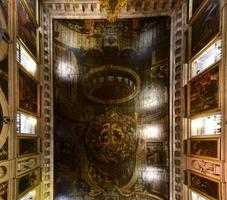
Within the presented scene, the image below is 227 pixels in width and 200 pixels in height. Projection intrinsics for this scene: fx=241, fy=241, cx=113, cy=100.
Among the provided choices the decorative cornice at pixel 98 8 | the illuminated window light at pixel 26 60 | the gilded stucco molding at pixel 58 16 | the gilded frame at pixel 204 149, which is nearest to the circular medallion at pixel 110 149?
the gilded stucco molding at pixel 58 16

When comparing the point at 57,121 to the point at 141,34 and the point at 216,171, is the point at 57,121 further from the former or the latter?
the point at 216,171

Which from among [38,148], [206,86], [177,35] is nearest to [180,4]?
[177,35]

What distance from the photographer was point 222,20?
942 centimetres

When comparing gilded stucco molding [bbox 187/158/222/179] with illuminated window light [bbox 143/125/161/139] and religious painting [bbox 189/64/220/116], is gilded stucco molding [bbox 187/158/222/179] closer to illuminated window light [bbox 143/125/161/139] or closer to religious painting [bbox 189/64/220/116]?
religious painting [bbox 189/64/220/116]

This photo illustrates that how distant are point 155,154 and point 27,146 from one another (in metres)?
8.03

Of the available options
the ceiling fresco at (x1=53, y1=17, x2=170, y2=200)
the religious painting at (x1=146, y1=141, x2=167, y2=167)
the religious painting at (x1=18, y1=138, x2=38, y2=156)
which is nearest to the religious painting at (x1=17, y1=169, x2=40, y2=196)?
the religious painting at (x1=18, y1=138, x2=38, y2=156)

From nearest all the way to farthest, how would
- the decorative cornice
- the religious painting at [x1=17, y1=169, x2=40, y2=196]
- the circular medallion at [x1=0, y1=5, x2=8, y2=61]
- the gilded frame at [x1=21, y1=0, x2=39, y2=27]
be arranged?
the circular medallion at [x1=0, y1=5, x2=8, y2=61], the religious painting at [x1=17, y1=169, x2=40, y2=196], the gilded frame at [x1=21, y1=0, x2=39, y2=27], the decorative cornice

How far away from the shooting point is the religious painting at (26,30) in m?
11.2

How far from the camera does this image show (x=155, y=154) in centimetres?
1564

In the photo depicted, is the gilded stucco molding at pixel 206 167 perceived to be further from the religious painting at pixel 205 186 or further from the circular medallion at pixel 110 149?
the circular medallion at pixel 110 149

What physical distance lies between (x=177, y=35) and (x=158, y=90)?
3580 millimetres

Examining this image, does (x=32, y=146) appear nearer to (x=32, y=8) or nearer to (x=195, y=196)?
(x=32, y=8)

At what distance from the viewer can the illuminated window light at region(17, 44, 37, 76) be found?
1103cm

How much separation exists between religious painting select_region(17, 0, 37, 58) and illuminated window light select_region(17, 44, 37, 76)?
296 mm
